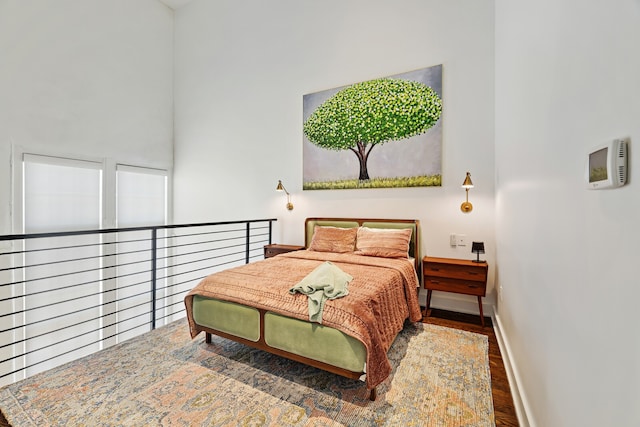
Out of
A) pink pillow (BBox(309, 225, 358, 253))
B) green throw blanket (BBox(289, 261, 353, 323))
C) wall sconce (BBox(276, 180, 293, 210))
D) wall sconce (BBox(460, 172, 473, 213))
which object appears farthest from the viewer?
wall sconce (BBox(276, 180, 293, 210))

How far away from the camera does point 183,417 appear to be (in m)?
1.61

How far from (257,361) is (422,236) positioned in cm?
222

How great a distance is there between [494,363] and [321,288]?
4.77ft

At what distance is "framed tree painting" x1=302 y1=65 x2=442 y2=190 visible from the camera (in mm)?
3312

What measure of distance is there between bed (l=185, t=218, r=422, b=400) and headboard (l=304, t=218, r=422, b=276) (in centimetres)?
14

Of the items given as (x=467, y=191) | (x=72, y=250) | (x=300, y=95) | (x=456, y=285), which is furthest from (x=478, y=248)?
(x=72, y=250)

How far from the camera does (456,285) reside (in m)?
2.86

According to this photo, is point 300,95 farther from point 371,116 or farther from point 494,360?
point 494,360

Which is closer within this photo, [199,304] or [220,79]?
[199,304]

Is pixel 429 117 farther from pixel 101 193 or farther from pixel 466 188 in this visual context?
pixel 101 193

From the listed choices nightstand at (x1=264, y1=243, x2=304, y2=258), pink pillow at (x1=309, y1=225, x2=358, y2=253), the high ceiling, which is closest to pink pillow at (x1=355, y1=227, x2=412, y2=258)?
pink pillow at (x1=309, y1=225, x2=358, y2=253)

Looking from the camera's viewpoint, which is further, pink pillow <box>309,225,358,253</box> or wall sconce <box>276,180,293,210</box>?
wall sconce <box>276,180,293,210</box>

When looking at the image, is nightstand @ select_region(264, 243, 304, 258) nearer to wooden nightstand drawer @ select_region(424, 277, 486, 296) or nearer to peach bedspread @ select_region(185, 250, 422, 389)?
peach bedspread @ select_region(185, 250, 422, 389)

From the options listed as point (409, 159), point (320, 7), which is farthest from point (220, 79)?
point (409, 159)
